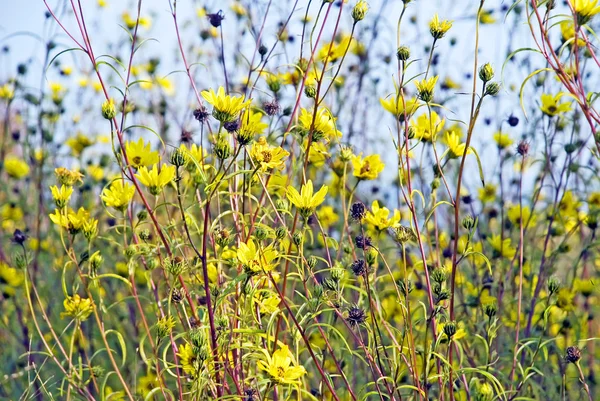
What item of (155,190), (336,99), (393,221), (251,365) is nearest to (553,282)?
(393,221)

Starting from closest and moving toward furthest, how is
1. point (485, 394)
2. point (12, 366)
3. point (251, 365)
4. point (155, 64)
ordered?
1. point (485, 394)
2. point (251, 365)
3. point (12, 366)
4. point (155, 64)

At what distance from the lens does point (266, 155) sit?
1103 millimetres

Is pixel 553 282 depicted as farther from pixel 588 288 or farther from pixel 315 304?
pixel 588 288

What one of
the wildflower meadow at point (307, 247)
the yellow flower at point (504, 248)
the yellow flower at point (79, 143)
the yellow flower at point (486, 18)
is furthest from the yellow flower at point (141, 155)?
the yellow flower at point (486, 18)

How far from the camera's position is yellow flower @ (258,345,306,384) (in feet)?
3.32

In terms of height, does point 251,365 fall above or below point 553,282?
below

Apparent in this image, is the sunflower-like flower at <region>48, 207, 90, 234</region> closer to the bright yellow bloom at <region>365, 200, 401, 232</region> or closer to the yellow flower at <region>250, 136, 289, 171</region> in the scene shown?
the yellow flower at <region>250, 136, 289, 171</region>

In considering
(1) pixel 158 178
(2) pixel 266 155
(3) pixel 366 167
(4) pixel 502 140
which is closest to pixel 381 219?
(3) pixel 366 167

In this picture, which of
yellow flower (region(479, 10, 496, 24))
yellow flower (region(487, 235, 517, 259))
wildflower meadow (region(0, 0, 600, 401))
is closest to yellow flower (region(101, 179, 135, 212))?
wildflower meadow (region(0, 0, 600, 401))

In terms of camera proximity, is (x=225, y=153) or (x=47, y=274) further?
(x=47, y=274)

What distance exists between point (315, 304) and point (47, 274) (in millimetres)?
1782

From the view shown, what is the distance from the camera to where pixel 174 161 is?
1.06 meters

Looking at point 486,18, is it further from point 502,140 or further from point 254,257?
point 254,257

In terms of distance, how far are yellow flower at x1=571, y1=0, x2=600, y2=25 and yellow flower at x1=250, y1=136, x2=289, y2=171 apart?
20.0 inches
